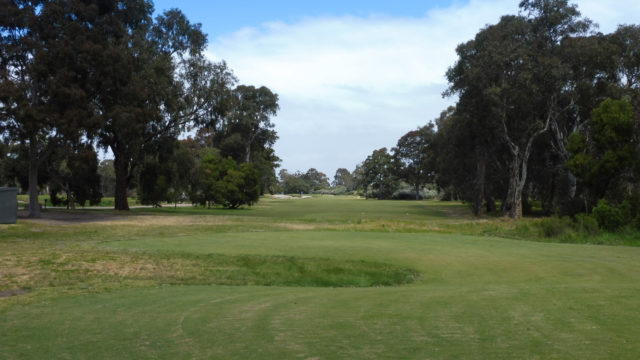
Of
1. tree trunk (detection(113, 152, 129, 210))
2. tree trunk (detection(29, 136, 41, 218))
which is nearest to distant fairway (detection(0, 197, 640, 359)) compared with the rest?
tree trunk (detection(29, 136, 41, 218))

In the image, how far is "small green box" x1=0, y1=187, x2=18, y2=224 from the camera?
26.2 meters

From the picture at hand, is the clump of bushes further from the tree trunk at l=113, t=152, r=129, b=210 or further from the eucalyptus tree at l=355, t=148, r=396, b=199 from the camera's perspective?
the eucalyptus tree at l=355, t=148, r=396, b=199

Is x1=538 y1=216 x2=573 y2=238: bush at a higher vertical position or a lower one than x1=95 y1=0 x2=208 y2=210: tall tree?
lower

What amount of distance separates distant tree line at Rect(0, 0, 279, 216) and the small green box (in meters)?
4.26

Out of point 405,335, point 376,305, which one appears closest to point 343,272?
point 376,305

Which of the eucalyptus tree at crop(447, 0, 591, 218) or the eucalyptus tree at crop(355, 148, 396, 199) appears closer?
the eucalyptus tree at crop(447, 0, 591, 218)

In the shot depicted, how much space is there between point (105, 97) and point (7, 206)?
12.5 metres

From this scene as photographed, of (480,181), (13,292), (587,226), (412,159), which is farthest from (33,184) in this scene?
(412,159)

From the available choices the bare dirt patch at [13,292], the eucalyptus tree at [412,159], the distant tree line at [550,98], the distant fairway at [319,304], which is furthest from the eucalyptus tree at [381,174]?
the bare dirt patch at [13,292]

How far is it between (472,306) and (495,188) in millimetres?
47619

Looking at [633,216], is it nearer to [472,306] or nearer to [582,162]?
[582,162]

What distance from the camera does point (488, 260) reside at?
13141 mm

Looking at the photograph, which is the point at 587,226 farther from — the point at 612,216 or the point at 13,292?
the point at 13,292

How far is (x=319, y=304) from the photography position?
732 cm
